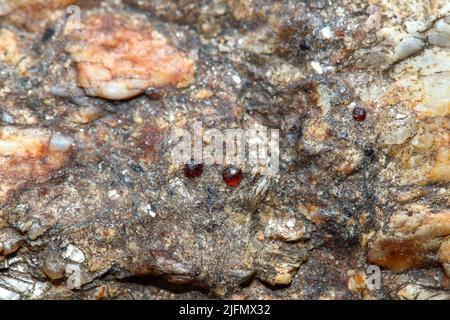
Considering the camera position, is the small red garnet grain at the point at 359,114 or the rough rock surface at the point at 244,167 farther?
the small red garnet grain at the point at 359,114

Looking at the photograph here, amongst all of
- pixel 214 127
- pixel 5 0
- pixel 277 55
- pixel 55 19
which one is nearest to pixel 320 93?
pixel 277 55

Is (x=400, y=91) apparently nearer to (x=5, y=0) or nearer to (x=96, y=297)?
(x=96, y=297)

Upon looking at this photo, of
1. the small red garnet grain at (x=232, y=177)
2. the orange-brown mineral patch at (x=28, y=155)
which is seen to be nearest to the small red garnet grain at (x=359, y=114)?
the small red garnet grain at (x=232, y=177)

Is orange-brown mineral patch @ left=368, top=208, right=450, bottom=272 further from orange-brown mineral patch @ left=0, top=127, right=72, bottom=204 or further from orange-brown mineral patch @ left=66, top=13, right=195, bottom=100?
orange-brown mineral patch @ left=0, top=127, right=72, bottom=204

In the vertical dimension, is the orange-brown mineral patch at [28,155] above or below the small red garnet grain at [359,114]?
below

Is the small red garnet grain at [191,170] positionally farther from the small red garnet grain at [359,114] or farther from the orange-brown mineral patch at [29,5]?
the orange-brown mineral patch at [29,5]

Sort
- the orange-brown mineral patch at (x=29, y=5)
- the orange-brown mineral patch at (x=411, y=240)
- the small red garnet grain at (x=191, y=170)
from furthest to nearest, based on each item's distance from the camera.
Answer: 1. the orange-brown mineral patch at (x=29, y=5)
2. the small red garnet grain at (x=191, y=170)
3. the orange-brown mineral patch at (x=411, y=240)

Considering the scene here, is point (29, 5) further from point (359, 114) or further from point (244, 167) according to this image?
point (359, 114)
